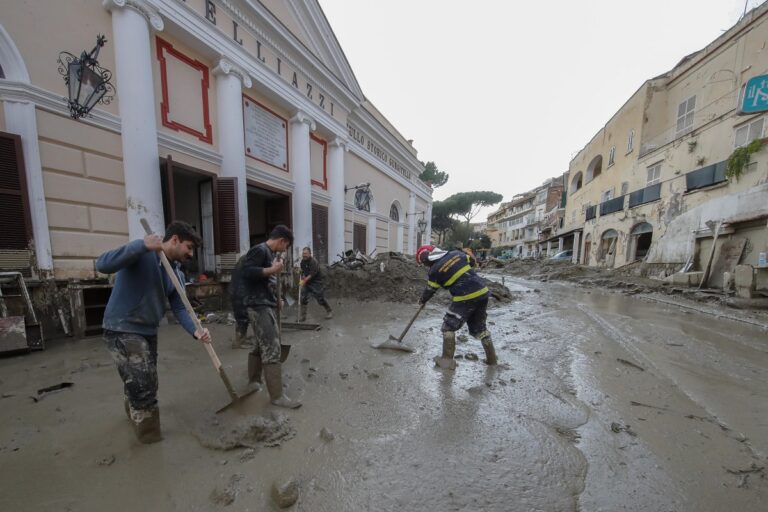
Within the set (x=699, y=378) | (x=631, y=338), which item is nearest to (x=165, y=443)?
(x=699, y=378)

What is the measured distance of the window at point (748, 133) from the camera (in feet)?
31.1

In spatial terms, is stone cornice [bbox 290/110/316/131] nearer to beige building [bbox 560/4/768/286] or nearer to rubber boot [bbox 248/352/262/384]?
rubber boot [bbox 248/352/262/384]

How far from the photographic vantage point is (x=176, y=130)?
18.5ft

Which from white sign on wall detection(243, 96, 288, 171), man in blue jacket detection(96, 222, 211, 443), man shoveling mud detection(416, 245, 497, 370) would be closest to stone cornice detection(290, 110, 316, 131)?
white sign on wall detection(243, 96, 288, 171)

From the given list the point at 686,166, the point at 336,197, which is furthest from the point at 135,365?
the point at 686,166

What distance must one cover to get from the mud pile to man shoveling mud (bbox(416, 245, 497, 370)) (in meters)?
4.46

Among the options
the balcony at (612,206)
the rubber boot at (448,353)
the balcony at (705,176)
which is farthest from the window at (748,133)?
the rubber boot at (448,353)

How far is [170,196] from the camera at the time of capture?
510 centimetres

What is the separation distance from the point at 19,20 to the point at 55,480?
5.88 meters

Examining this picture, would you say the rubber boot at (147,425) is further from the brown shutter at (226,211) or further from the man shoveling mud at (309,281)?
the brown shutter at (226,211)

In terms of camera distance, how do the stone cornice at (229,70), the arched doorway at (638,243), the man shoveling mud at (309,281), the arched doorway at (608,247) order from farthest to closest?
the arched doorway at (608,247) → the arched doorway at (638,243) → the stone cornice at (229,70) → the man shoveling mud at (309,281)

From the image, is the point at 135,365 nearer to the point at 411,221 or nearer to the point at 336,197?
the point at 336,197

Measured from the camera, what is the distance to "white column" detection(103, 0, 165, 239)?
462 centimetres

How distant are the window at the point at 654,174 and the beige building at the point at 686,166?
0.16 feet
